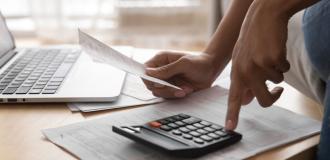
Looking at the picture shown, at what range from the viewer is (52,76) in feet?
2.87

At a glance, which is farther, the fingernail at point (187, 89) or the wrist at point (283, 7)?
the fingernail at point (187, 89)

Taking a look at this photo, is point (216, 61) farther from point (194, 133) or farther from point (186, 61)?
point (194, 133)

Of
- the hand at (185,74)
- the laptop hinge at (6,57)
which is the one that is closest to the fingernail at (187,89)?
the hand at (185,74)

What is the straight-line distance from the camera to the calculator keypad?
57cm

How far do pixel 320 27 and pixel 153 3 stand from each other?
58.3 inches

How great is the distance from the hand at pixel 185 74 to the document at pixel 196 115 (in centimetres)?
2

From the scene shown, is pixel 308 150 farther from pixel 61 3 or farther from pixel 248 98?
pixel 61 3

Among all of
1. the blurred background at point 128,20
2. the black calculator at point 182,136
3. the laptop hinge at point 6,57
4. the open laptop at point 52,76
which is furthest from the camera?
the blurred background at point 128,20

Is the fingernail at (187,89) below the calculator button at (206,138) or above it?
below

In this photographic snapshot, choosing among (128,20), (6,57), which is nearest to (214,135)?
(6,57)

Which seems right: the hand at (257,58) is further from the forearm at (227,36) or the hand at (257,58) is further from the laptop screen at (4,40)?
the laptop screen at (4,40)

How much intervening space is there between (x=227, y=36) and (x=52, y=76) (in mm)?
349

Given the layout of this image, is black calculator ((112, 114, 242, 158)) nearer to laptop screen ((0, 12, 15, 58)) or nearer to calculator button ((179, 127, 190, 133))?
calculator button ((179, 127, 190, 133))

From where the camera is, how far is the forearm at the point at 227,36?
855 millimetres
